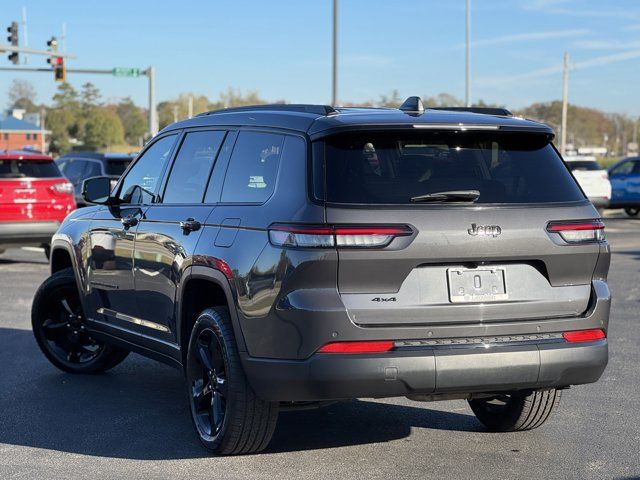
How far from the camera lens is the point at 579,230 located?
5402 millimetres

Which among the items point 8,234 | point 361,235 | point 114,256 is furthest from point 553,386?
point 8,234

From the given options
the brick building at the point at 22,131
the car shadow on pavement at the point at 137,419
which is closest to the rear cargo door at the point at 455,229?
the car shadow on pavement at the point at 137,419

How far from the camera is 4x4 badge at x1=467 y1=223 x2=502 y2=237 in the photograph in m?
5.14

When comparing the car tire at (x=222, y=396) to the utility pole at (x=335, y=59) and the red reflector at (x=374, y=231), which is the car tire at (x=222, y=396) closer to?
the red reflector at (x=374, y=231)

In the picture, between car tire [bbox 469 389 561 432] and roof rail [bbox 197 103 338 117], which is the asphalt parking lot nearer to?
car tire [bbox 469 389 561 432]

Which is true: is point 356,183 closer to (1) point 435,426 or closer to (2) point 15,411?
(1) point 435,426

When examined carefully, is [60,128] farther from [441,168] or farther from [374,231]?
[374,231]

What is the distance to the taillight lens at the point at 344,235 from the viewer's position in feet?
16.3

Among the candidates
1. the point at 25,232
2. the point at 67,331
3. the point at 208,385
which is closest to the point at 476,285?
the point at 208,385

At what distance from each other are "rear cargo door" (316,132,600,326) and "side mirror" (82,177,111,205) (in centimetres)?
262

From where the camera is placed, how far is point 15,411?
270 inches

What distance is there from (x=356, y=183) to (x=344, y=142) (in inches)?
9.4

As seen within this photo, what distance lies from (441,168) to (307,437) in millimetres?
1802

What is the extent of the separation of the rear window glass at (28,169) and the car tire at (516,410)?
11103 mm
